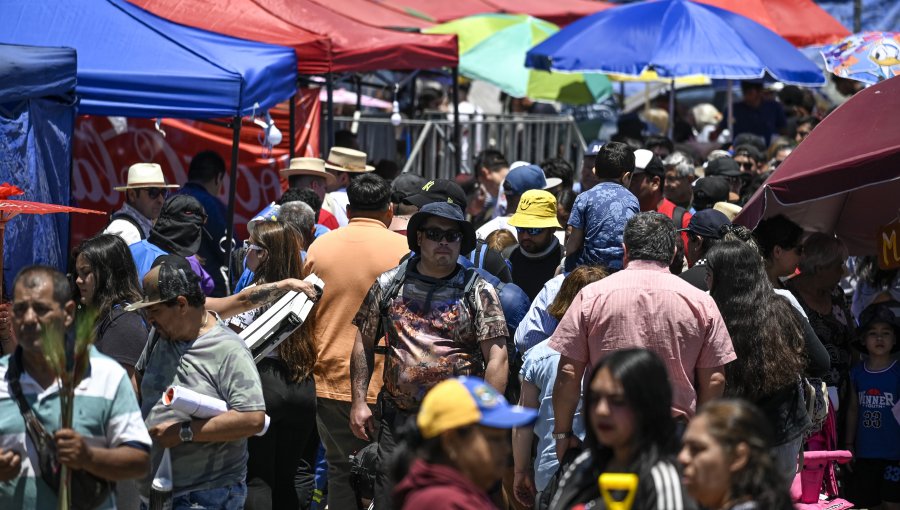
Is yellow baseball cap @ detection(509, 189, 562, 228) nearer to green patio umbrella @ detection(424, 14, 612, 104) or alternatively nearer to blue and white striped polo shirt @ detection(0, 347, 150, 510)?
blue and white striped polo shirt @ detection(0, 347, 150, 510)

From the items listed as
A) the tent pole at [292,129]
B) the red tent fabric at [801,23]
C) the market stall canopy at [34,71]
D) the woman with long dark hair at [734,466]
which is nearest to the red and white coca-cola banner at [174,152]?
the tent pole at [292,129]

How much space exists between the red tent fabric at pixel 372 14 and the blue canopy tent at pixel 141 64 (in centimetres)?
283

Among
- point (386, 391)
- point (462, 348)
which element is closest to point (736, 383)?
point (462, 348)

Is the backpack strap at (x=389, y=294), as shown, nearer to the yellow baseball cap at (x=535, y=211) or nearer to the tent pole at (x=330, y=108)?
the yellow baseball cap at (x=535, y=211)

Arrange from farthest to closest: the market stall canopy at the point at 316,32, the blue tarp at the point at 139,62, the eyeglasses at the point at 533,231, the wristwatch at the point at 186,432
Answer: the market stall canopy at the point at 316,32 < the blue tarp at the point at 139,62 < the eyeglasses at the point at 533,231 < the wristwatch at the point at 186,432

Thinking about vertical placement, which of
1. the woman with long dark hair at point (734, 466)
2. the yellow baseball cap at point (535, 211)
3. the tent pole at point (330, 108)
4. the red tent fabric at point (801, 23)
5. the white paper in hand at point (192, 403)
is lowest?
the white paper in hand at point (192, 403)

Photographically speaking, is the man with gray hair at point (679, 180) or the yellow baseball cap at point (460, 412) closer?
the yellow baseball cap at point (460, 412)

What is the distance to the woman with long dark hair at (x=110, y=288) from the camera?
535 centimetres

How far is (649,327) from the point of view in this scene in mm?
4953

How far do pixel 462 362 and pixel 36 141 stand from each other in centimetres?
289

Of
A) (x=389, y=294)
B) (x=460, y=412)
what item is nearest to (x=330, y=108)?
(x=389, y=294)

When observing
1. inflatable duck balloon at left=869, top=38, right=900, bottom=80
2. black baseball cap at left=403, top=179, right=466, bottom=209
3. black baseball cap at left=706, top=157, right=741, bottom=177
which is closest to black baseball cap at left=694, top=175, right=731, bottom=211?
black baseball cap at left=706, top=157, right=741, bottom=177

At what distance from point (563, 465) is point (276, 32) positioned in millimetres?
5827

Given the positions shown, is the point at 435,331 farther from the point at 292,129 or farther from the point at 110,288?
the point at 292,129
